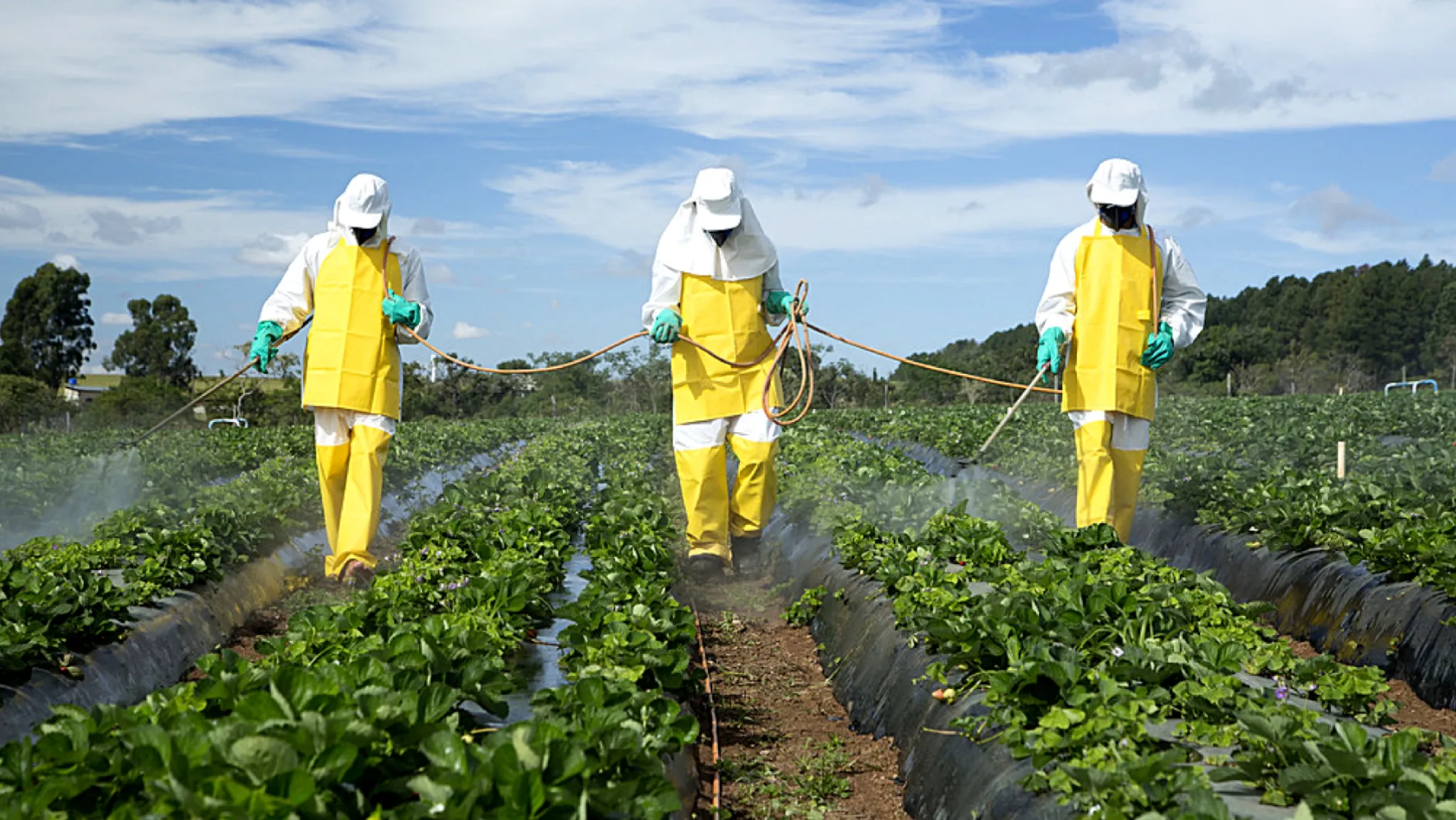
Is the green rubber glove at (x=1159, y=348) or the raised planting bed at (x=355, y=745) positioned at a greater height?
the green rubber glove at (x=1159, y=348)

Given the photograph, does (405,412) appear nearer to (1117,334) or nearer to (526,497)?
(526,497)

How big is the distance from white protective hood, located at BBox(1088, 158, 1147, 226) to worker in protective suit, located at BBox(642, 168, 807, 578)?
1.88m

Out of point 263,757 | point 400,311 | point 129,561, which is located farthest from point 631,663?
point 400,311

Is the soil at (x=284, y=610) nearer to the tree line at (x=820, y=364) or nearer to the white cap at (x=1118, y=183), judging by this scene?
the white cap at (x=1118, y=183)

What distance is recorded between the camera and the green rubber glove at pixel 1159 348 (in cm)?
723

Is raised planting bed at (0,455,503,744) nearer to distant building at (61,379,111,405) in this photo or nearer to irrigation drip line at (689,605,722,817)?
irrigation drip line at (689,605,722,817)

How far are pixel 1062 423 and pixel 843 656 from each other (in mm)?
12513

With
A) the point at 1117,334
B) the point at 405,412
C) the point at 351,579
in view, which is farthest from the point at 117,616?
the point at 405,412

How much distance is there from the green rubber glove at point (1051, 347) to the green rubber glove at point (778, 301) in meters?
1.47

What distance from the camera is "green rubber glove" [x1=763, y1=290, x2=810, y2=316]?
319 inches

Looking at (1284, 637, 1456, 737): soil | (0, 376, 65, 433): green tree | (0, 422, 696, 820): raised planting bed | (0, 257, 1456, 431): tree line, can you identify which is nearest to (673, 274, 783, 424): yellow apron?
(1284, 637, 1456, 737): soil

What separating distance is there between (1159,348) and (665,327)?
269 cm

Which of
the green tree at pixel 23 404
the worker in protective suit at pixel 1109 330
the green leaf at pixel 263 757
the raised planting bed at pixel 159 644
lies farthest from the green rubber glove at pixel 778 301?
the green tree at pixel 23 404

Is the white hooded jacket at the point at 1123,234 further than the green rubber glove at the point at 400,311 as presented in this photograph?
No
